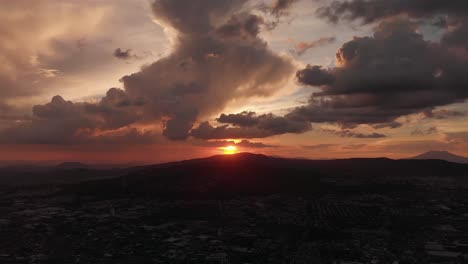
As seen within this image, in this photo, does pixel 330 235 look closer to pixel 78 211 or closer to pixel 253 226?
pixel 253 226

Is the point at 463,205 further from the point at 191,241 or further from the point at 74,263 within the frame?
the point at 74,263

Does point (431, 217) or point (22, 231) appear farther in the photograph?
point (431, 217)

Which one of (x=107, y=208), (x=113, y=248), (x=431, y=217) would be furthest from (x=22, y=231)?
(x=431, y=217)

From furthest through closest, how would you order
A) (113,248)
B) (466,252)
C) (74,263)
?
(113,248) < (466,252) < (74,263)

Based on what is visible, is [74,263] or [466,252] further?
[466,252]

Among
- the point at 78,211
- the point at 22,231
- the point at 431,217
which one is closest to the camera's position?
the point at 22,231

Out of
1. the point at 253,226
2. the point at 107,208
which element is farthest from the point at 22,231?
the point at 253,226

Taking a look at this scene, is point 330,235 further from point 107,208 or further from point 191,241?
point 107,208

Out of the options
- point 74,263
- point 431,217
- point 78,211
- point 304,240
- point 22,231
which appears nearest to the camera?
point 74,263

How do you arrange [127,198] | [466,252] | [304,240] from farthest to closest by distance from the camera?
[127,198] < [304,240] < [466,252]
